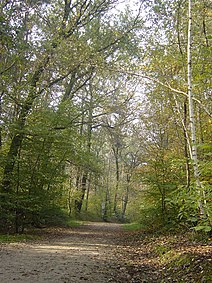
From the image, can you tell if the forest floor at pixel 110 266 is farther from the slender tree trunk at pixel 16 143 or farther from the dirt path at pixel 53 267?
the slender tree trunk at pixel 16 143

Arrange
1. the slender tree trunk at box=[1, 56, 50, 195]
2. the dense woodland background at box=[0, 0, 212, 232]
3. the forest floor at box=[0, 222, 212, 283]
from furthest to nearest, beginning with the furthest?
the slender tree trunk at box=[1, 56, 50, 195] < the dense woodland background at box=[0, 0, 212, 232] < the forest floor at box=[0, 222, 212, 283]

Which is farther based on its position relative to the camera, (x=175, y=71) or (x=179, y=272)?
(x=175, y=71)

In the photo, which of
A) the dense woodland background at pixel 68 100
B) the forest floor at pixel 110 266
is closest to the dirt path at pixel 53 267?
the forest floor at pixel 110 266

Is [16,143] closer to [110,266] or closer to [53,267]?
[53,267]

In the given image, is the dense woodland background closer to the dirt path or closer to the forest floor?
the forest floor

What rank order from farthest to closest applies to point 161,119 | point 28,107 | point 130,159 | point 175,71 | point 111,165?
point 111,165, point 130,159, point 161,119, point 28,107, point 175,71

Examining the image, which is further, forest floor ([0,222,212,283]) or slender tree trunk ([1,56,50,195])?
slender tree trunk ([1,56,50,195])

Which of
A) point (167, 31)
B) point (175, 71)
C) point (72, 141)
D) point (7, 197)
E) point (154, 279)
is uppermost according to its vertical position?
point (167, 31)

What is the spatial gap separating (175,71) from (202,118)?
2.36m

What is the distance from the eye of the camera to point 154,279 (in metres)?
5.70

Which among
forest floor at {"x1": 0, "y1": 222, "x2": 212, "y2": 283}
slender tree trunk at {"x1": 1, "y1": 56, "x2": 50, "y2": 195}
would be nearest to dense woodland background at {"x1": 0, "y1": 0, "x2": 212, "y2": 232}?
slender tree trunk at {"x1": 1, "y1": 56, "x2": 50, "y2": 195}

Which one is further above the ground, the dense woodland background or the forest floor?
the dense woodland background

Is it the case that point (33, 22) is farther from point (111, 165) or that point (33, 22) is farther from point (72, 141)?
point (111, 165)

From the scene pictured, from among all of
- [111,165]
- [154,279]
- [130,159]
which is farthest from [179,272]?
[111,165]
